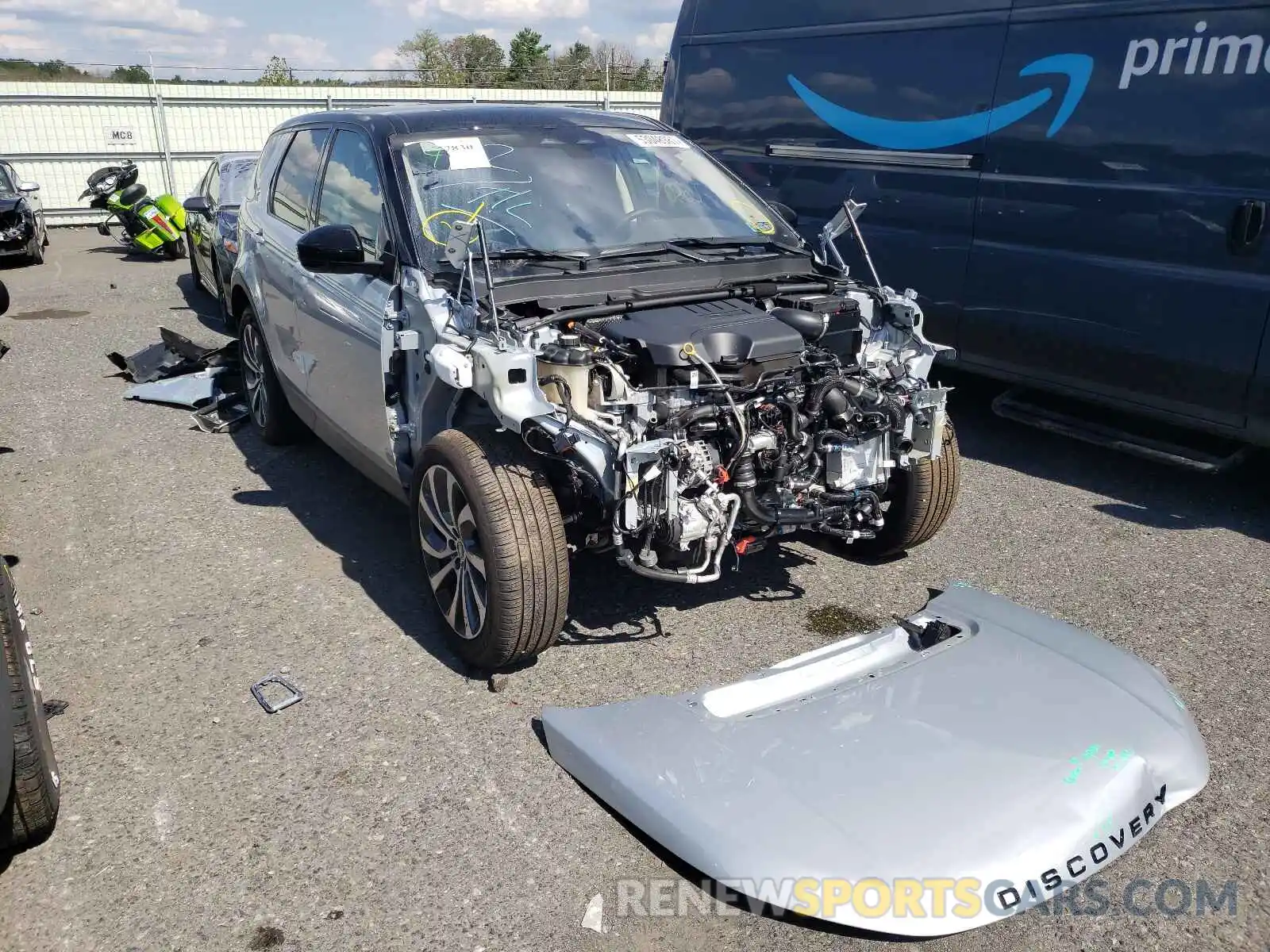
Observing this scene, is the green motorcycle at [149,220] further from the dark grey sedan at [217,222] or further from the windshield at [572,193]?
the windshield at [572,193]

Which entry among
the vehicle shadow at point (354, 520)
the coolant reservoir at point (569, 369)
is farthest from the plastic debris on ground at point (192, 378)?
the coolant reservoir at point (569, 369)

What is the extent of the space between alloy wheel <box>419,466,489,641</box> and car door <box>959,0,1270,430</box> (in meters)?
3.91

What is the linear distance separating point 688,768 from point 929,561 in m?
2.25

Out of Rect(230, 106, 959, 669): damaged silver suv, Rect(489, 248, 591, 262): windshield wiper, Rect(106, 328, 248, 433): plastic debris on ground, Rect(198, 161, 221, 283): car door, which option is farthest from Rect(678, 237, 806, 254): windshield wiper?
Rect(198, 161, 221, 283): car door

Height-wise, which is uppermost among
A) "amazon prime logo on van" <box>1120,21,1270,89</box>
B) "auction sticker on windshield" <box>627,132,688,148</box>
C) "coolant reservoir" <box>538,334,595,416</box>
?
"amazon prime logo on van" <box>1120,21,1270,89</box>

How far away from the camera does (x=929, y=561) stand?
4629mm

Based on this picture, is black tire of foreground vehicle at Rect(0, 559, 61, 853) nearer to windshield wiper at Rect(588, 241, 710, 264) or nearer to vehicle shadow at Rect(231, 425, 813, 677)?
vehicle shadow at Rect(231, 425, 813, 677)

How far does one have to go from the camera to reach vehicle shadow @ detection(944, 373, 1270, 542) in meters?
5.25

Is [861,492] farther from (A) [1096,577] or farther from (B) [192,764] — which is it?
(B) [192,764]

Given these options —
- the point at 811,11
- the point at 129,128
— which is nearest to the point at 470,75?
the point at 129,128

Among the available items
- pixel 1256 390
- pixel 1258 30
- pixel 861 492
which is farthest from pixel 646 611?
pixel 1258 30

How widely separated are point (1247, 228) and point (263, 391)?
5368 mm

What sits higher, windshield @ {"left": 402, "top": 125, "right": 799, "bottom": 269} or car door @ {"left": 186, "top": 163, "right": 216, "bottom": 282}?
windshield @ {"left": 402, "top": 125, "right": 799, "bottom": 269}

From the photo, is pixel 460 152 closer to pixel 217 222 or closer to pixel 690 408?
pixel 690 408
